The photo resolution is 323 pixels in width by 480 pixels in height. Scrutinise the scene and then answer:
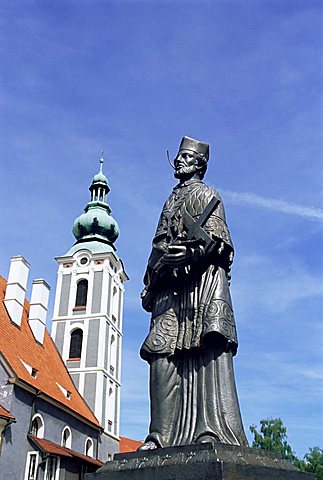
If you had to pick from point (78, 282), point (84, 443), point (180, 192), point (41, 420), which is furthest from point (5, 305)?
point (180, 192)

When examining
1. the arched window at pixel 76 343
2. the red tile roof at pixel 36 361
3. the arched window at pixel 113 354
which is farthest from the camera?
the arched window at pixel 113 354

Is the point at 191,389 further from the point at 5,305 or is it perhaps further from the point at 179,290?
the point at 5,305

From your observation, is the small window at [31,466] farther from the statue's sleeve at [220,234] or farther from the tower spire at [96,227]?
the tower spire at [96,227]

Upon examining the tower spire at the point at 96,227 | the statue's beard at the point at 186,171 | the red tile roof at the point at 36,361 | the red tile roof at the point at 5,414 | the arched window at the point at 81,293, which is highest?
the tower spire at the point at 96,227

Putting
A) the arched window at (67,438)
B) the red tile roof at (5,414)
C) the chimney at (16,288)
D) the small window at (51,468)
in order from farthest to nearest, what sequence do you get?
1. the chimney at (16,288)
2. the arched window at (67,438)
3. the small window at (51,468)
4. the red tile roof at (5,414)

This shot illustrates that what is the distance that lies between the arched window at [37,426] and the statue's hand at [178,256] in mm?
17763

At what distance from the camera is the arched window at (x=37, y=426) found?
20500 millimetres

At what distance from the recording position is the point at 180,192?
5344mm

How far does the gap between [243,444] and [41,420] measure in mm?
18685

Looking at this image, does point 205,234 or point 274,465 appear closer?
point 274,465

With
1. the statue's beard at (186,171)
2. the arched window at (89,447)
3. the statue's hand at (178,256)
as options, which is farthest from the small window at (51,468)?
the statue's hand at (178,256)

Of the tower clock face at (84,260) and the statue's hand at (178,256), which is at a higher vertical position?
the tower clock face at (84,260)

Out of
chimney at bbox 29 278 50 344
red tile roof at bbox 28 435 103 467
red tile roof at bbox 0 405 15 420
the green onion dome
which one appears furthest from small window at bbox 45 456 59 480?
the green onion dome

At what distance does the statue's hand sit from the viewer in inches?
182
